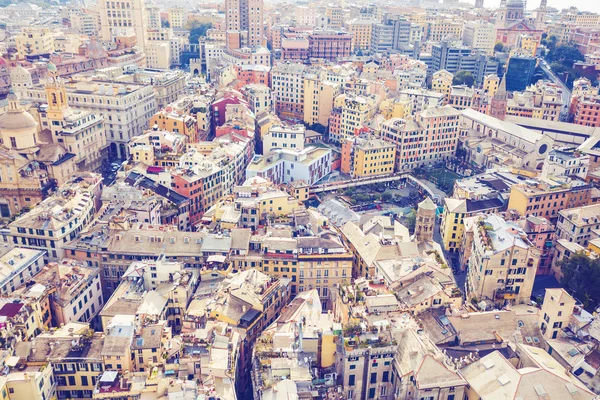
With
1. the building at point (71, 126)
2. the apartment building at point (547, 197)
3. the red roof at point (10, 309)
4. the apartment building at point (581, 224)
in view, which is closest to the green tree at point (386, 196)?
the apartment building at point (547, 197)

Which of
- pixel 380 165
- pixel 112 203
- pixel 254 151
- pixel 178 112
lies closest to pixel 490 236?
pixel 380 165

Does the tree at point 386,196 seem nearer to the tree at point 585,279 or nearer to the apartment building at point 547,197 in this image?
the apartment building at point 547,197

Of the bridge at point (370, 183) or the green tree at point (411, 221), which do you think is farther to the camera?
the bridge at point (370, 183)

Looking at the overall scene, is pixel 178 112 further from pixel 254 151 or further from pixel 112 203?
pixel 112 203

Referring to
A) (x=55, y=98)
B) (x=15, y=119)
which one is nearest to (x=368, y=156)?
(x=55, y=98)

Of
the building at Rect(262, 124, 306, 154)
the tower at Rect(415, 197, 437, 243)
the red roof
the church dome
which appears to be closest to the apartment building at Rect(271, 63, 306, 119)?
the building at Rect(262, 124, 306, 154)

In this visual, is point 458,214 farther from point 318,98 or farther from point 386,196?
point 318,98

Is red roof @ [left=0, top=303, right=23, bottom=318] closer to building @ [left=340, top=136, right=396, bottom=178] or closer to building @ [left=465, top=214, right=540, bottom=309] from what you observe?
building @ [left=465, top=214, right=540, bottom=309]
